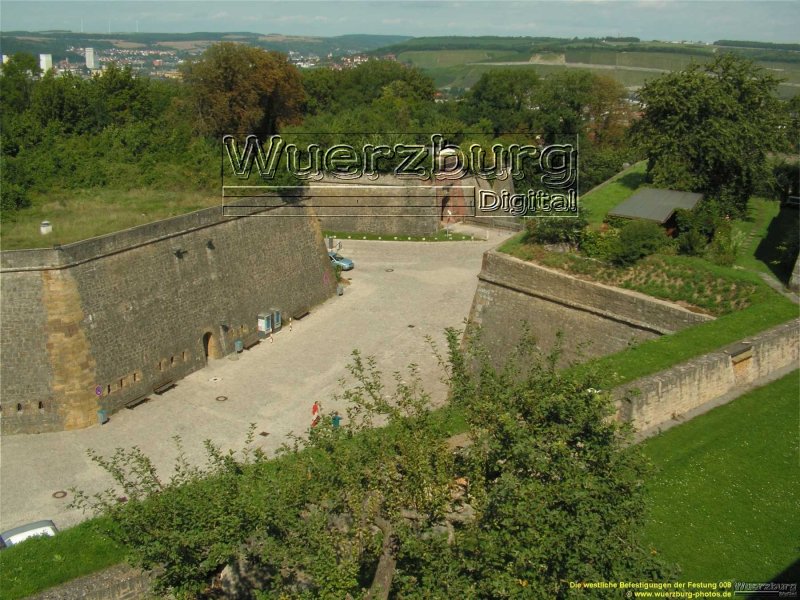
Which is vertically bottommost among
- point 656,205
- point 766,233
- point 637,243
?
point 766,233

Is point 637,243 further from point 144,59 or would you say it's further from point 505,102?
point 144,59

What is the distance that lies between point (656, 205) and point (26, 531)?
15.0 metres

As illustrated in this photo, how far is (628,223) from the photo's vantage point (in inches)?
646

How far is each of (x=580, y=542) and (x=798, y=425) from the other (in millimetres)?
6923

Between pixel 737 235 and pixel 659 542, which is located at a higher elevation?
pixel 737 235

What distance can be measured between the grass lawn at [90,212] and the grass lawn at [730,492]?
1400cm

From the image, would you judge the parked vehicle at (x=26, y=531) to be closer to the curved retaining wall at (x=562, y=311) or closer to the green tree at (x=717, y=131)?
the curved retaining wall at (x=562, y=311)

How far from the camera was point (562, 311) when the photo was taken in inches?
604

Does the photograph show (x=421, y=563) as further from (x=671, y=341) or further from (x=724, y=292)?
(x=724, y=292)

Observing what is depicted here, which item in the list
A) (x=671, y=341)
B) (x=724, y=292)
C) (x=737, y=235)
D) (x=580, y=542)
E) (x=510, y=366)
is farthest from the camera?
(x=737, y=235)

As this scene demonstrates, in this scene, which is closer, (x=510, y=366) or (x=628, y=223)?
(x=510, y=366)

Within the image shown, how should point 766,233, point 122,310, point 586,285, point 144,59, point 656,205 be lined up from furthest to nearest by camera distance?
1. point 144,59
2. point 766,233
3. point 656,205
4. point 122,310
5. point 586,285

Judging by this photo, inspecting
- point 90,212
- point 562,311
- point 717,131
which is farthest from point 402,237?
point 562,311

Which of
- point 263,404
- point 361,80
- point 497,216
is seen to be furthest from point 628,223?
point 361,80
